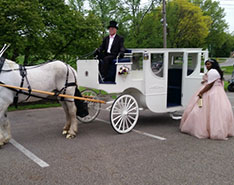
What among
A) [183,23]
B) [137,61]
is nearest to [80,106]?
[137,61]

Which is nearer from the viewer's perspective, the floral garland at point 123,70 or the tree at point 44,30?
the floral garland at point 123,70

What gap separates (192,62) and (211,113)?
2.02 meters

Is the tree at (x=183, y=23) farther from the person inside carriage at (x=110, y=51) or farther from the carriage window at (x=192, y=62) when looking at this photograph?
the person inside carriage at (x=110, y=51)

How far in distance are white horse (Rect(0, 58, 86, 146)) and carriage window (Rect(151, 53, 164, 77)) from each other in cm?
206

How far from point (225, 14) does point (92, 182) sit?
5021cm

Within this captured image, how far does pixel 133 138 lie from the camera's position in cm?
569

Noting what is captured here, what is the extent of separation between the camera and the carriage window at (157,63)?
21.2ft

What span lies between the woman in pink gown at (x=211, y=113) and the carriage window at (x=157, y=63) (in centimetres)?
120

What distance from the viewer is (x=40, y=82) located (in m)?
5.45

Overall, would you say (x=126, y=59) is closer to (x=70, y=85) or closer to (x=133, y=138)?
(x=70, y=85)

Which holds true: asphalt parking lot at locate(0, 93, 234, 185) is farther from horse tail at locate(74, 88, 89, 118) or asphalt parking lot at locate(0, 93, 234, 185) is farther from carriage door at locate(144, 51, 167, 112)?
carriage door at locate(144, 51, 167, 112)

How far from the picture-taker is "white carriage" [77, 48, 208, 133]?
233 inches

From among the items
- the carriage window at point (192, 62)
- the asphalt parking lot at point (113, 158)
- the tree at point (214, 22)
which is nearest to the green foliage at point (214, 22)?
the tree at point (214, 22)

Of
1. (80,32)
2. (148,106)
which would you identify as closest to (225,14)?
(80,32)
